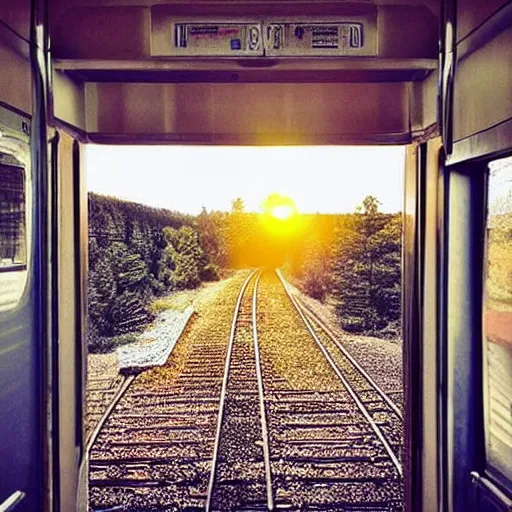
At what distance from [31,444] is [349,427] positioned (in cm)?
233

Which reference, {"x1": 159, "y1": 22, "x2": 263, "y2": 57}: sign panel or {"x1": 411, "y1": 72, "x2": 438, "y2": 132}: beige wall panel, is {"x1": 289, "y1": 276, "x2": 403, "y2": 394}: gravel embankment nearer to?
{"x1": 411, "y1": 72, "x2": 438, "y2": 132}: beige wall panel

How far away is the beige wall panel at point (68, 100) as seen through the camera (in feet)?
9.57

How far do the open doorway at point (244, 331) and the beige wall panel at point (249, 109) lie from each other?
10.8 inches

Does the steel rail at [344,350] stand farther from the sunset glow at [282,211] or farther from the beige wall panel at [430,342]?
the beige wall panel at [430,342]

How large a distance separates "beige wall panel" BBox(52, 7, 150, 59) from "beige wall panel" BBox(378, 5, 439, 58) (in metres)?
1.14

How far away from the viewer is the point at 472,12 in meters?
2.50

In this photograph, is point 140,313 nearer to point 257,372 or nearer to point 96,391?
point 96,391

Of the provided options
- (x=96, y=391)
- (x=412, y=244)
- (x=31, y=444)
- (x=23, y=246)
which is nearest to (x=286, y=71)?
(x=412, y=244)

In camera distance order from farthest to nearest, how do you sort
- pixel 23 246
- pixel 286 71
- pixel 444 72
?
1. pixel 286 71
2. pixel 444 72
3. pixel 23 246

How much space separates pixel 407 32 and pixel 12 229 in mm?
2048

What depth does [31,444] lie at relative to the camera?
8.66 feet

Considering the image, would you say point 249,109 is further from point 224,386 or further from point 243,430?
point 243,430

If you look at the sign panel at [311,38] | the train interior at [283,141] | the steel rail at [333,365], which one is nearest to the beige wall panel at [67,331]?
the train interior at [283,141]

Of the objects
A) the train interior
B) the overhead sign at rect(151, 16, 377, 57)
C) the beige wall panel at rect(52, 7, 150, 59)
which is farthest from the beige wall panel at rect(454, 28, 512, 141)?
the beige wall panel at rect(52, 7, 150, 59)
